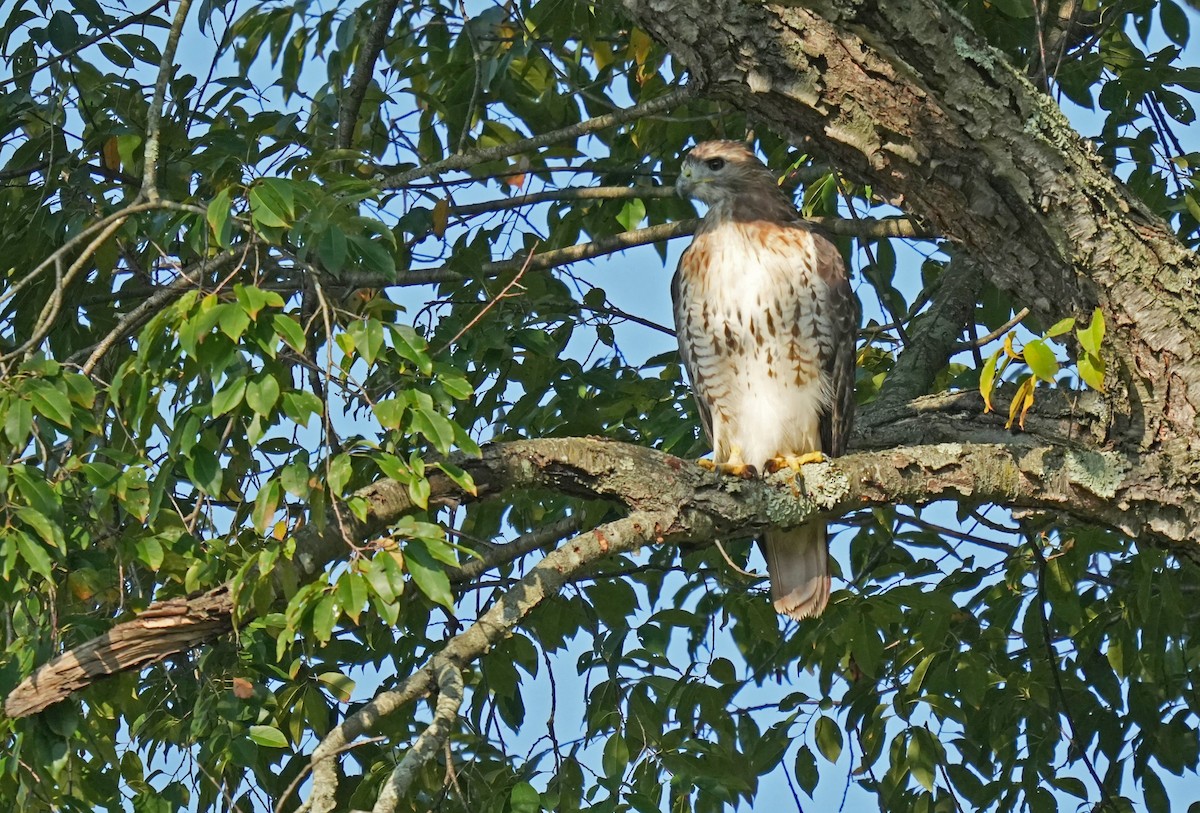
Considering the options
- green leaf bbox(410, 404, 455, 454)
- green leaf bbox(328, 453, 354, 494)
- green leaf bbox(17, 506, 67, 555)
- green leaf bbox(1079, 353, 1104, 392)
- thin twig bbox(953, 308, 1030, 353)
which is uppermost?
thin twig bbox(953, 308, 1030, 353)

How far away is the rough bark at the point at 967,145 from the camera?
106 inches

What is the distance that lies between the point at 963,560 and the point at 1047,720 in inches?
23.1

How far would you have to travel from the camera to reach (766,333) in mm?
4445

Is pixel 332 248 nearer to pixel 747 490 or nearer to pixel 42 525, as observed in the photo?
pixel 42 525

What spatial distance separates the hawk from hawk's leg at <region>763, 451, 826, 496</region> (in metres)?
0.03

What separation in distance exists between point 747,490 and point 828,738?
112 cm

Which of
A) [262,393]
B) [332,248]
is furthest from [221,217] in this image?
[262,393]

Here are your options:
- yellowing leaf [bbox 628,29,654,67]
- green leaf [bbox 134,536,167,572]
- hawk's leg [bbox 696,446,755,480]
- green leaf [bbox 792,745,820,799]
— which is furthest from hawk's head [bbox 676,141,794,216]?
green leaf [bbox 134,536,167,572]

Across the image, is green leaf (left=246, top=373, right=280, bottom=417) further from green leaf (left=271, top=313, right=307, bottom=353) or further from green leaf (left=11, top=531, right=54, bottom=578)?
green leaf (left=11, top=531, right=54, bottom=578)

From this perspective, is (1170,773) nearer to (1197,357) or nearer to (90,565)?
(1197,357)

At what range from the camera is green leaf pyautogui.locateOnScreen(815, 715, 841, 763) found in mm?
3851

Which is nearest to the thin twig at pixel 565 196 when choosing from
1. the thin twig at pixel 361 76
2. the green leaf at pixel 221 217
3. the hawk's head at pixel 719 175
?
the hawk's head at pixel 719 175

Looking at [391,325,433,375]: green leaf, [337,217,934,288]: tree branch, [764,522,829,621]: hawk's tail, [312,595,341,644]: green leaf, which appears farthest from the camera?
[764,522,829,621]: hawk's tail

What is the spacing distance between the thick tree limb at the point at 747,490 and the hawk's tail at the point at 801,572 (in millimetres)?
1126
